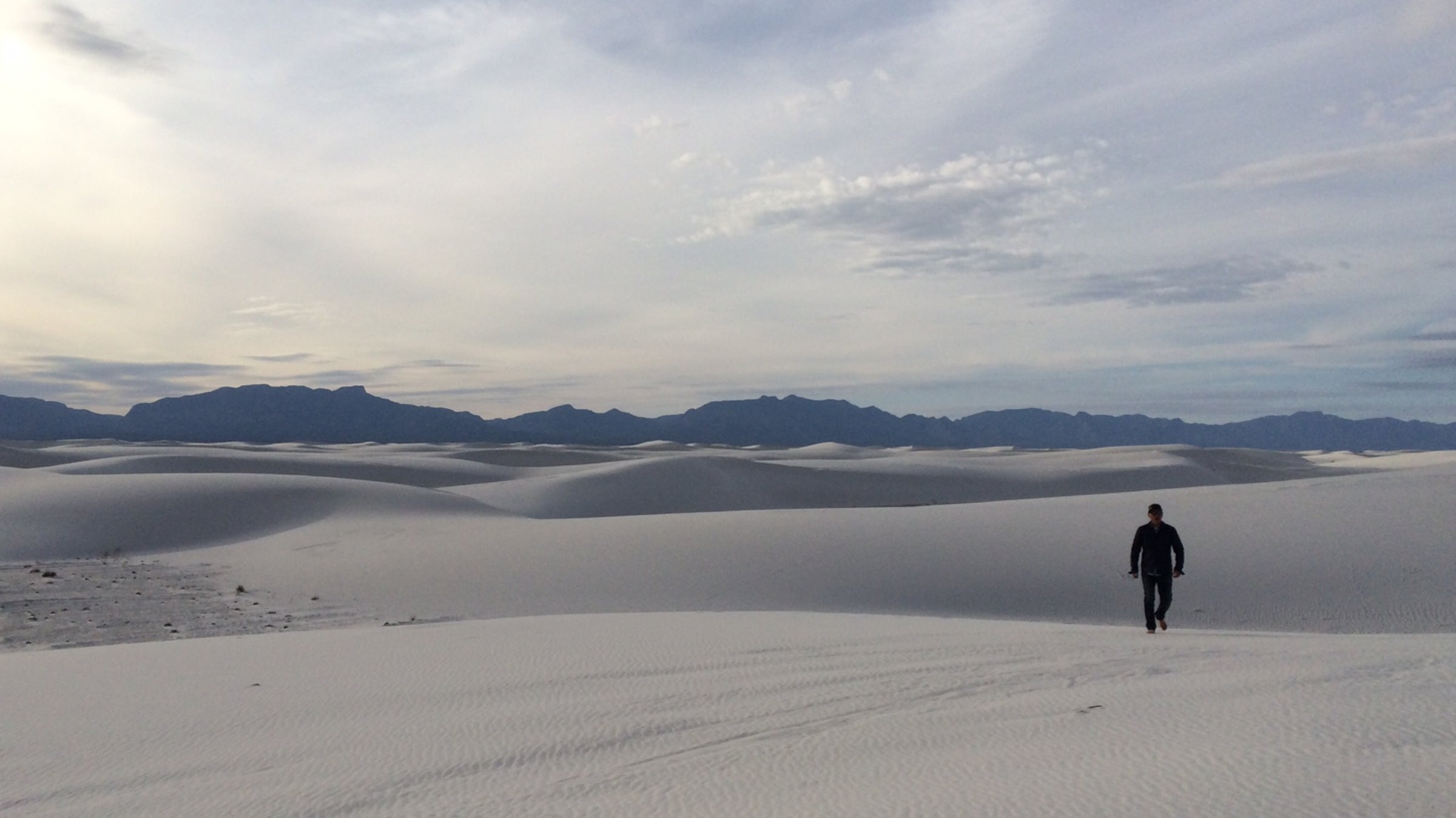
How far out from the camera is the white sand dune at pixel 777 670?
434cm

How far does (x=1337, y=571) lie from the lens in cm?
1505

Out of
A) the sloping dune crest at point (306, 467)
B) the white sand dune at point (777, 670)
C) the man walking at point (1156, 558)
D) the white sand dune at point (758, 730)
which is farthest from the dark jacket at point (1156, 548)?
the sloping dune crest at point (306, 467)

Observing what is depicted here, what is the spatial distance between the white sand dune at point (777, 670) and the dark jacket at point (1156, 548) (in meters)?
0.72

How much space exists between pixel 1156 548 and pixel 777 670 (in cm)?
450

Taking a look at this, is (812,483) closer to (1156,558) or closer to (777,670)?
(1156,558)

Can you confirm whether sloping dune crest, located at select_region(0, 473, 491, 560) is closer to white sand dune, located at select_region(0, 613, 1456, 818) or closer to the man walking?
white sand dune, located at select_region(0, 613, 1456, 818)

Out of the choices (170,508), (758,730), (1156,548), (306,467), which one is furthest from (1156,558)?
(306,467)

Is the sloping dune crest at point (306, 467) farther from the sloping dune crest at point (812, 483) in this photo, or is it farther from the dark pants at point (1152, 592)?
the dark pants at point (1152, 592)

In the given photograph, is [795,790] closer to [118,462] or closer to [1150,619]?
[1150,619]

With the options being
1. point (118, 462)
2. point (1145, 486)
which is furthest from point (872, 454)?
point (118, 462)

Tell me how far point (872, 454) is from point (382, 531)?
70.0 metres

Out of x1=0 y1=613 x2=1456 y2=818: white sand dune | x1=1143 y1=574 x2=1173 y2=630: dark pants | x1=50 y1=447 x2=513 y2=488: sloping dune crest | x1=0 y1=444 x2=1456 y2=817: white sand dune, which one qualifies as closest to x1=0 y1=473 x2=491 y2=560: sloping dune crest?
x1=0 y1=444 x2=1456 y2=817: white sand dune

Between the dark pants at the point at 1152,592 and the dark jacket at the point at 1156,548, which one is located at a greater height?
the dark jacket at the point at 1156,548

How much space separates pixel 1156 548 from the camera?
372 inches
